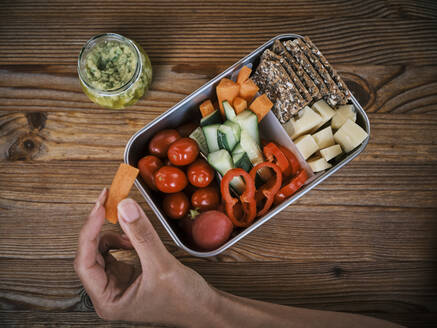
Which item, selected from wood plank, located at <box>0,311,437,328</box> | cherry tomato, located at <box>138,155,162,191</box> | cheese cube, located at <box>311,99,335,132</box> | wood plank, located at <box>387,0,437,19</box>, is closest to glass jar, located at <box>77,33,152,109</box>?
cherry tomato, located at <box>138,155,162,191</box>

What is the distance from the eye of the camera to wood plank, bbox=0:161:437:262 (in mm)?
1333

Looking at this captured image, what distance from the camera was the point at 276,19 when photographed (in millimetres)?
1436

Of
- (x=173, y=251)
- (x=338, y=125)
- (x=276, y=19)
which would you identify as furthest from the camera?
(x=276, y=19)

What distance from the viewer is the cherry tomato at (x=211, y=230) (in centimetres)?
111

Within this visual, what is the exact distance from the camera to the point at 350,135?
1.14 m

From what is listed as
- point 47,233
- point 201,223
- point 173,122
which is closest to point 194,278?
point 201,223

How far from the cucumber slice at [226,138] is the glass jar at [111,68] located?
0.37 metres

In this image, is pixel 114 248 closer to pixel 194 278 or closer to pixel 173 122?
pixel 194 278

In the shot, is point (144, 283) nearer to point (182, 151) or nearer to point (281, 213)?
point (182, 151)

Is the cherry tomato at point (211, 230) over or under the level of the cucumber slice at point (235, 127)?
under

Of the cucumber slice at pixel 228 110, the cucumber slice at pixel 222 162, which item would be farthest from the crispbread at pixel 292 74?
the cucumber slice at pixel 222 162

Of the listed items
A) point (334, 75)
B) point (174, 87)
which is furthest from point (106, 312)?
point (334, 75)

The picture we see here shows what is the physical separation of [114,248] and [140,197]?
23cm

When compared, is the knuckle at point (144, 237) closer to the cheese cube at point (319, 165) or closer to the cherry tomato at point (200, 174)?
the cherry tomato at point (200, 174)
